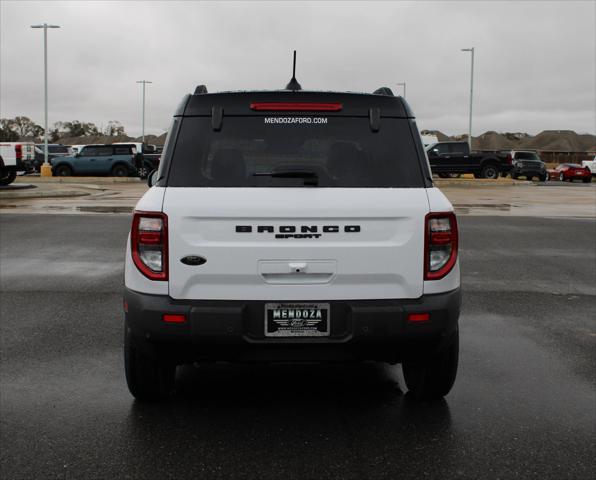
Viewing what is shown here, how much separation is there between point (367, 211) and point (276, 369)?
1.97 meters

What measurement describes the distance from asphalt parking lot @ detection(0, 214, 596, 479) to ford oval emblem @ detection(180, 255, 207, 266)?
37.5 inches

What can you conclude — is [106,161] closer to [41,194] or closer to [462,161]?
[41,194]

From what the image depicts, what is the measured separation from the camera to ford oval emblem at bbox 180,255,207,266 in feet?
12.9

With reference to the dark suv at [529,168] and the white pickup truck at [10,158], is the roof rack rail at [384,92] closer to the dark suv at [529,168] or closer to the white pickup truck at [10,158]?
the white pickup truck at [10,158]

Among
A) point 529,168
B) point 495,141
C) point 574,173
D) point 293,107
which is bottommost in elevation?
point 293,107

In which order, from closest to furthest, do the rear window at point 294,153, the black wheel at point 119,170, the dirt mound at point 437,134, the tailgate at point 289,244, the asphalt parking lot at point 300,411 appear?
the asphalt parking lot at point 300,411
the tailgate at point 289,244
the rear window at point 294,153
the black wheel at point 119,170
the dirt mound at point 437,134

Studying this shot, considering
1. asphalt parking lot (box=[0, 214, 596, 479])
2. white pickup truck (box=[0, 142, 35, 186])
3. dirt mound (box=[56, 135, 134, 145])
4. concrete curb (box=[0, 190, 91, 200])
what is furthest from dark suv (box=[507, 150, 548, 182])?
dirt mound (box=[56, 135, 134, 145])

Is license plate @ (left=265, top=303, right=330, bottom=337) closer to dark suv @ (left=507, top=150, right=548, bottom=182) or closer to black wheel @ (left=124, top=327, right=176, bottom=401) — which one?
black wheel @ (left=124, top=327, right=176, bottom=401)

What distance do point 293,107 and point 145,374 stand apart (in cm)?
177

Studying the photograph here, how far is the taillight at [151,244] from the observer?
3963mm

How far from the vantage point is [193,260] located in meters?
3.95

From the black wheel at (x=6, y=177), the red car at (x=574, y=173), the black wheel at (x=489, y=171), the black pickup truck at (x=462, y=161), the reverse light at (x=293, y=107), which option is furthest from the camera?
the red car at (x=574, y=173)

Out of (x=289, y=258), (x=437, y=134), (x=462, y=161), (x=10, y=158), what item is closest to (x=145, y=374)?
(x=289, y=258)

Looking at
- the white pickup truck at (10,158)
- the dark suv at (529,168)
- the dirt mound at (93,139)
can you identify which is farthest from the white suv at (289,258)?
the dirt mound at (93,139)
